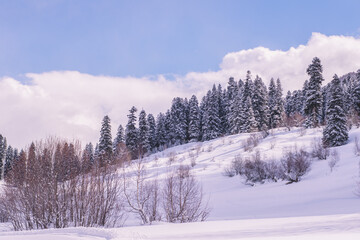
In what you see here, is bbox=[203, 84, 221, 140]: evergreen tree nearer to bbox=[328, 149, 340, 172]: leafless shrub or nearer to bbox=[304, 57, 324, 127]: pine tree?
bbox=[304, 57, 324, 127]: pine tree

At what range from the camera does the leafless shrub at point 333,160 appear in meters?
20.4

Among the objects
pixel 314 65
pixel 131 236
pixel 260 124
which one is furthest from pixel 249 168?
pixel 260 124

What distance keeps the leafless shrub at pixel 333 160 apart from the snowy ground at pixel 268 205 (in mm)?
305

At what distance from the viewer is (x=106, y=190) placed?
13.4 meters

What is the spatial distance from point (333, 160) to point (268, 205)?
8.04 metres

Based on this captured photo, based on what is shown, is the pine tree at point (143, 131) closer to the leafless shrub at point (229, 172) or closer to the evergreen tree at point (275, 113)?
the evergreen tree at point (275, 113)

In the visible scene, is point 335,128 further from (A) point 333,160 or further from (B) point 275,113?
(B) point 275,113

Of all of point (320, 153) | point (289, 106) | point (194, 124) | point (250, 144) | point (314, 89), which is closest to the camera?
point (320, 153)

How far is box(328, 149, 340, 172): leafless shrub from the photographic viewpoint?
20.4 meters

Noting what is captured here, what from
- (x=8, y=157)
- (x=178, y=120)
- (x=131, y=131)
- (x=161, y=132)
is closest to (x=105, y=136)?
(x=131, y=131)

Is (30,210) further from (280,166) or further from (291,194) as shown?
(280,166)

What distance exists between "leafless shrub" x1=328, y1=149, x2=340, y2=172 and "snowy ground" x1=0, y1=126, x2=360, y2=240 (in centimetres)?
30

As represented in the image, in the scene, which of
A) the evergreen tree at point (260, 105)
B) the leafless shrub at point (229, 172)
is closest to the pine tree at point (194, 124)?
the evergreen tree at point (260, 105)

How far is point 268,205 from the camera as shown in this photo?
16375mm
